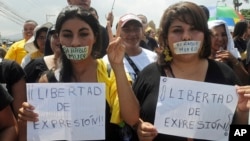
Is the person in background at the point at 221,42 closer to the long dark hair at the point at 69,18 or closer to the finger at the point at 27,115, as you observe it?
the long dark hair at the point at 69,18

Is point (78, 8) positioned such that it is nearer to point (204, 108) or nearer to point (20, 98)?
point (20, 98)

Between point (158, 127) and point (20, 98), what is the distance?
42.1 inches

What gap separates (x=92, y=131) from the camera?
8.30 ft

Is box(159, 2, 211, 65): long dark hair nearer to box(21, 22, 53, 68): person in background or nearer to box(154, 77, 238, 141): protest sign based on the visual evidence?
box(154, 77, 238, 141): protest sign

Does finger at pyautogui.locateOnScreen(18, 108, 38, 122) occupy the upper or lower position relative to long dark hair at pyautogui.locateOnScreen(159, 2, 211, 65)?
lower

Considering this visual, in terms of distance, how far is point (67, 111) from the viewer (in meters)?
2.51

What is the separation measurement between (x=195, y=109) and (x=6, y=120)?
1.22 m

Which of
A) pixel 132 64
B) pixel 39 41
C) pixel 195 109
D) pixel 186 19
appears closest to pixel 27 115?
pixel 195 109

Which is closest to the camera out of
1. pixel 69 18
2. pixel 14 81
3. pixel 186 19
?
pixel 186 19

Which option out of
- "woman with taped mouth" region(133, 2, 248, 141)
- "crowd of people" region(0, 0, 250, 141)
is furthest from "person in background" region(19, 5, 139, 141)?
"woman with taped mouth" region(133, 2, 248, 141)

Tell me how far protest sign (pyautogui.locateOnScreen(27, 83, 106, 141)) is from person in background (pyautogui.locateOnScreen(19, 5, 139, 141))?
0.13 metres

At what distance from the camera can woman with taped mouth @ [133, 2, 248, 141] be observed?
8.32 ft

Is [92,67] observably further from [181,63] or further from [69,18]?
[181,63]

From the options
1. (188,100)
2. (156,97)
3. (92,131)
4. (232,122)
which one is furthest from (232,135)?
(92,131)
